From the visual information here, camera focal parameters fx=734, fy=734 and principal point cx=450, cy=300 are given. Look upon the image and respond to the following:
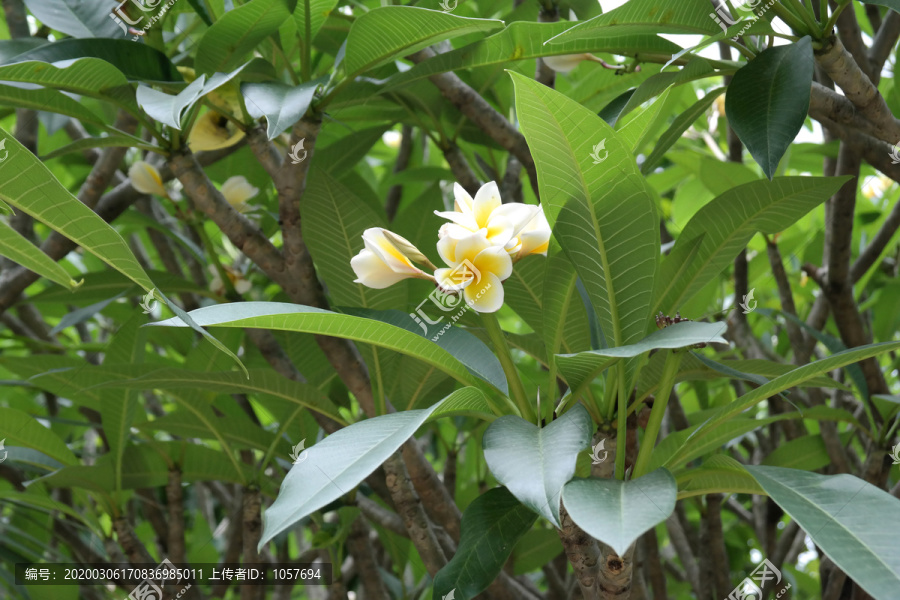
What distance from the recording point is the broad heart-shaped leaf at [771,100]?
31.5 inches

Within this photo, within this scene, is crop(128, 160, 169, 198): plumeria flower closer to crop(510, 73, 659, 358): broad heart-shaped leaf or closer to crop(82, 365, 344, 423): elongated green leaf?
crop(82, 365, 344, 423): elongated green leaf

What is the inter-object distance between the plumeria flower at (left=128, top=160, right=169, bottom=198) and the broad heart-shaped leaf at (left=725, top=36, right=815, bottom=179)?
3.16ft

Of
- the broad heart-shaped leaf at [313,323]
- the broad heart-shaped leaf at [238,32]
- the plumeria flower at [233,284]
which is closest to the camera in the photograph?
the broad heart-shaped leaf at [313,323]

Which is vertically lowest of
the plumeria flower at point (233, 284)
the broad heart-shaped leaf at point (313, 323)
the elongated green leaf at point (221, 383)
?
the plumeria flower at point (233, 284)

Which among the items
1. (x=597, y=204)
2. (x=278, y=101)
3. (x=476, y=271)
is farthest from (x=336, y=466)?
(x=278, y=101)

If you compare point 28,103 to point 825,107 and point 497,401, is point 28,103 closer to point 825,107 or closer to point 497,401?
point 497,401

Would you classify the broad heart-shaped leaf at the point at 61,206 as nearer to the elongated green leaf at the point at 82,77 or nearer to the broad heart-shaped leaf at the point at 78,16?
the elongated green leaf at the point at 82,77

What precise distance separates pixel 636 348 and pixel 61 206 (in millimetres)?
514

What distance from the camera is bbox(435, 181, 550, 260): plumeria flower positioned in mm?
740

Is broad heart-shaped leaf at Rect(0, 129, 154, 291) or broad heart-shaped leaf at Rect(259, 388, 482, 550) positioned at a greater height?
broad heart-shaped leaf at Rect(0, 129, 154, 291)

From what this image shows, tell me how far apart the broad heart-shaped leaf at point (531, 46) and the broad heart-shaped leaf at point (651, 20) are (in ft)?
0.09
